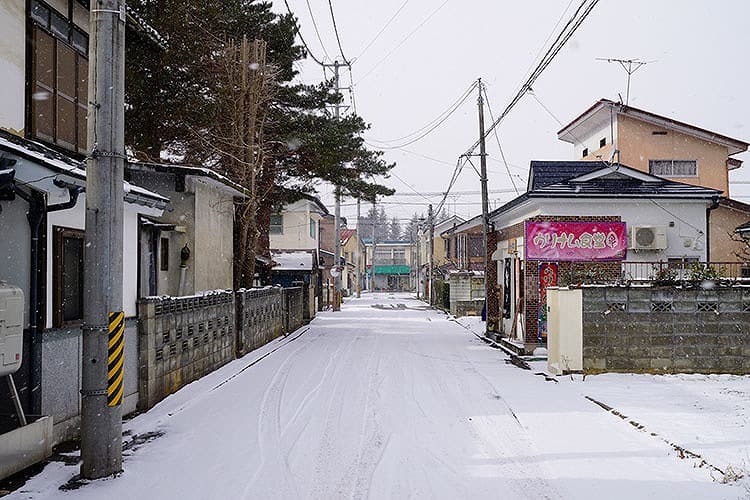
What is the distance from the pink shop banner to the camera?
16.5 metres

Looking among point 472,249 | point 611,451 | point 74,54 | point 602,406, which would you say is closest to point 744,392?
point 602,406

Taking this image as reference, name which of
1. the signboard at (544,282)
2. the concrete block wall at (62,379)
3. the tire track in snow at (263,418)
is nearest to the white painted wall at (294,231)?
the tire track in snow at (263,418)

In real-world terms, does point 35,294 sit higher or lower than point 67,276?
lower

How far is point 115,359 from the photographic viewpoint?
6.92 metres

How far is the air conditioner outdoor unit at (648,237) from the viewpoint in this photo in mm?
16484

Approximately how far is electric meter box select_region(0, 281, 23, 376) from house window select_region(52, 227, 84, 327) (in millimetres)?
1345

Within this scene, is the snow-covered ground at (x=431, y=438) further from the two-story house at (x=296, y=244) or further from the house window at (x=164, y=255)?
the two-story house at (x=296, y=244)

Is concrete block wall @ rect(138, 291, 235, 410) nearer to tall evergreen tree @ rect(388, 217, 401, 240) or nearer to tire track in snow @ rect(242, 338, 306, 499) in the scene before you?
tire track in snow @ rect(242, 338, 306, 499)

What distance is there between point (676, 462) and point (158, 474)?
5.07 metres

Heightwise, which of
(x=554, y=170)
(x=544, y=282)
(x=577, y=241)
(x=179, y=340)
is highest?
(x=554, y=170)

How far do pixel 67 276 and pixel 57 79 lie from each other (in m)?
3.08

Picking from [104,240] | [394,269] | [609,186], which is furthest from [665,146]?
[394,269]

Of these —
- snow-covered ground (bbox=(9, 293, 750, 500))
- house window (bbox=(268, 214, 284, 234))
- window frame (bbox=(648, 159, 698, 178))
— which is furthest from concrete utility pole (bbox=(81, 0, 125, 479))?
house window (bbox=(268, 214, 284, 234))

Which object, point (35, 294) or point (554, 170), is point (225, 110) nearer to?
point (554, 170)
